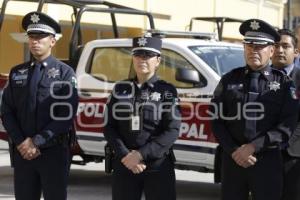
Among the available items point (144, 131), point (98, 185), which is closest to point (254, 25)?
point (144, 131)

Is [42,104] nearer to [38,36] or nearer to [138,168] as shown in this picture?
[38,36]

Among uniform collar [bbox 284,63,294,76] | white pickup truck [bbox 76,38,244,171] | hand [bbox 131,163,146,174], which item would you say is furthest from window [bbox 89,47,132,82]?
hand [bbox 131,163,146,174]

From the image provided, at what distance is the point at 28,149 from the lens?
4.84 metres

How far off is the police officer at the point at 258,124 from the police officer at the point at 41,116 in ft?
3.70

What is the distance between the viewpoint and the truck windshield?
7.58m

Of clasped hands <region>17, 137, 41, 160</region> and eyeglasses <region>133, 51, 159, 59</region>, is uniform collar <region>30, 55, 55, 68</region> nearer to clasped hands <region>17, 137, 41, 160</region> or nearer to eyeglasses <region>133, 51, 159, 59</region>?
clasped hands <region>17, 137, 41, 160</region>

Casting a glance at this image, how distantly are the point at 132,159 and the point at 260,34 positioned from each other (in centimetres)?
118

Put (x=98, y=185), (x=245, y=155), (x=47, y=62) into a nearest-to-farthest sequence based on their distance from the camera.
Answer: (x=245, y=155) < (x=47, y=62) < (x=98, y=185)

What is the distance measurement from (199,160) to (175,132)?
8.67 feet

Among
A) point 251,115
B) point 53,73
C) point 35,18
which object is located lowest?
point 251,115

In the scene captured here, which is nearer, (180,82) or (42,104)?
(42,104)

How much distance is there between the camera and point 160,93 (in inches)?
188

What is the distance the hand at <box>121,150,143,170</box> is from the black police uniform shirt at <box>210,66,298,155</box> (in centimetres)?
56

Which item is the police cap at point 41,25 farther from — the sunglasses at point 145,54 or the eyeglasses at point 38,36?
the sunglasses at point 145,54
